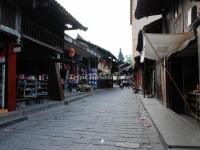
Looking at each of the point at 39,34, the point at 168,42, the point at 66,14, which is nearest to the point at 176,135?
the point at 168,42

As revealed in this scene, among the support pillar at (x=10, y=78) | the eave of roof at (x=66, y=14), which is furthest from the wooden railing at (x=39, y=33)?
the support pillar at (x=10, y=78)

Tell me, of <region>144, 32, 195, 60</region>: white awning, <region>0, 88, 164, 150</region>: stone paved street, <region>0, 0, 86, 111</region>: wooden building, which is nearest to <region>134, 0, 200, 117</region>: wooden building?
<region>144, 32, 195, 60</region>: white awning

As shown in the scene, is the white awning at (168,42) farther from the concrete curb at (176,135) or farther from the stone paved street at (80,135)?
the stone paved street at (80,135)

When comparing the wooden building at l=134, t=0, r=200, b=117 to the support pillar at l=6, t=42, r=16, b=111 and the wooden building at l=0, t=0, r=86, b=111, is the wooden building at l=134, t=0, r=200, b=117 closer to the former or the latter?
the wooden building at l=0, t=0, r=86, b=111

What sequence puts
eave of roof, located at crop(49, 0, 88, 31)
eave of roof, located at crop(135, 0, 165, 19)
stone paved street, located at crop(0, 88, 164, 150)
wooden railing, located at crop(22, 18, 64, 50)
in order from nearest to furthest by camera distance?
stone paved street, located at crop(0, 88, 164, 150) → eave of roof, located at crop(49, 0, 88, 31) → wooden railing, located at crop(22, 18, 64, 50) → eave of roof, located at crop(135, 0, 165, 19)

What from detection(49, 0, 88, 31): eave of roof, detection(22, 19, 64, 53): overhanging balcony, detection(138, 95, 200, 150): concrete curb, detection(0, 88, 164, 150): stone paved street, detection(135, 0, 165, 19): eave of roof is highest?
detection(135, 0, 165, 19): eave of roof

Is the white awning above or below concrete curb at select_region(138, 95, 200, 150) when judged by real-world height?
above

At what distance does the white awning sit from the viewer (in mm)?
8516

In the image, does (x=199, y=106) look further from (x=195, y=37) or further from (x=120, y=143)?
(x=120, y=143)

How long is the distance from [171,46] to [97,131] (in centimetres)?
345

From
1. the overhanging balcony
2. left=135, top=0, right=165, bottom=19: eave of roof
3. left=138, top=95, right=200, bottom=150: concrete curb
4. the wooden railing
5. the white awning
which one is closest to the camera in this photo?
left=138, top=95, right=200, bottom=150: concrete curb

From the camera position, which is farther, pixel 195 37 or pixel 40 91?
pixel 40 91

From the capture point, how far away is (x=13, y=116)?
10898mm

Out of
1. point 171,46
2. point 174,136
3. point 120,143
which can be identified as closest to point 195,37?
point 171,46
